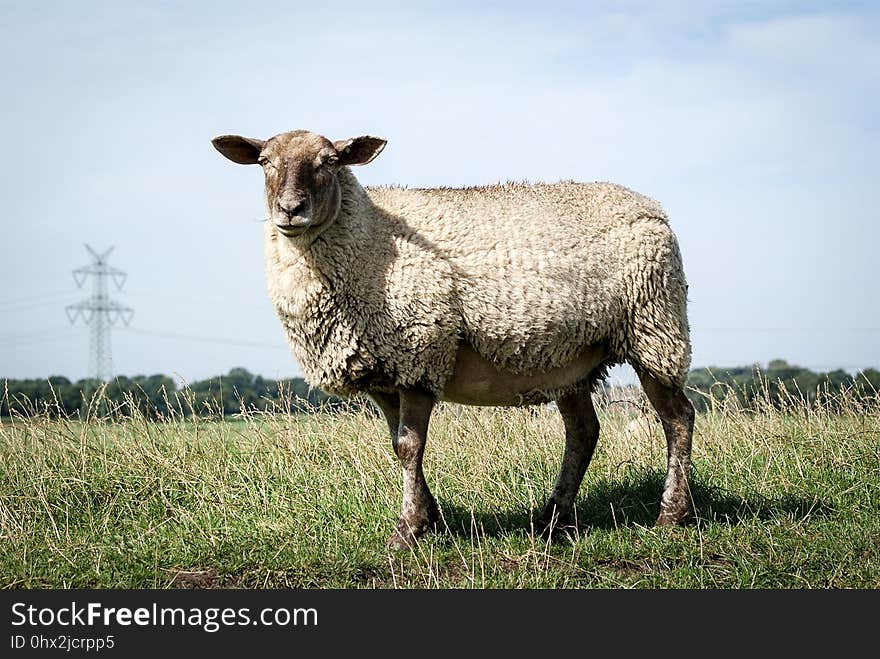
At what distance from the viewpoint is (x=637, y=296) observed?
7043mm

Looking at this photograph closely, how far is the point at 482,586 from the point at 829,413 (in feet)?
20.3

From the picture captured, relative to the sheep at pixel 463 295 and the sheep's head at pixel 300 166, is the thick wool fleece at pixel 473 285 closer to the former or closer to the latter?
the sheep at pixel 463 295

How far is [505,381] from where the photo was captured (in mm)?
6773

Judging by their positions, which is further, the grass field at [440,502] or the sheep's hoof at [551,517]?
the sheep's hoof at [551,517]

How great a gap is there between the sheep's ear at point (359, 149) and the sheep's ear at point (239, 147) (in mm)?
554

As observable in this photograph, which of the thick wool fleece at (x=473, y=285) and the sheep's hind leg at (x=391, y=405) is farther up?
A: the thick wool fleece at (x=473, y=285)

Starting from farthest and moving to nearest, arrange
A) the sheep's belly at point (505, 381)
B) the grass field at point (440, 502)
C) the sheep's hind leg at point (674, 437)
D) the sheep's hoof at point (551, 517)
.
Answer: the sheep's hind leg at point (674, 437) < the sheep's hoof at point (551, 517) < the sheep's belly at point (505, 381) < the grass field at point (440, 502)

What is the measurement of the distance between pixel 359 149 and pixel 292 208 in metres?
0.90

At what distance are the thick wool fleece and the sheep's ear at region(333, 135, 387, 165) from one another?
168 mm

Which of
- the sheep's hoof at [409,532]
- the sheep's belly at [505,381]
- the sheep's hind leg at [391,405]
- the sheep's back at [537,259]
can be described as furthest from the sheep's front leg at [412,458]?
the sheep's back at [537,259]

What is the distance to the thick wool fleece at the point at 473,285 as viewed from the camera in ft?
20.7

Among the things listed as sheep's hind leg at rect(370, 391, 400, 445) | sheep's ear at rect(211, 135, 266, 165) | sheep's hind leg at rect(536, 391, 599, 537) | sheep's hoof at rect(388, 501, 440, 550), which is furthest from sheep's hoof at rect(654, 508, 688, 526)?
sheep's ear at rect(211, 135, 266, 165)

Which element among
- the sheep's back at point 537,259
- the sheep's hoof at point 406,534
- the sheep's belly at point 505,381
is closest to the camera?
the sheep's hoof at point 406,534

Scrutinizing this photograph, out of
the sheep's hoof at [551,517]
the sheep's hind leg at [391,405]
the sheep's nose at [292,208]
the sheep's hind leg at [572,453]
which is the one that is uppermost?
the sheep's nose at [292,208]
